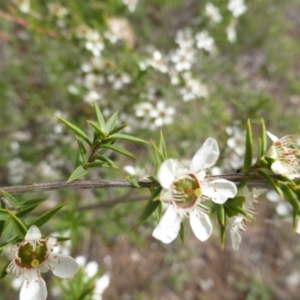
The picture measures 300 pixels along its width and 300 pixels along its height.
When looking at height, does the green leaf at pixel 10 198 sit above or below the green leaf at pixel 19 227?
above

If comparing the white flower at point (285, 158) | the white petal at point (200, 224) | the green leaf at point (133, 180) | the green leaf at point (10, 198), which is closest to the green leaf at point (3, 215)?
the green leaf at point (10, 198)

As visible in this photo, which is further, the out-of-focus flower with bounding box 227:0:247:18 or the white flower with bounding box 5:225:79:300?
the out-of-focus flower with bounding box 227:0:247:18

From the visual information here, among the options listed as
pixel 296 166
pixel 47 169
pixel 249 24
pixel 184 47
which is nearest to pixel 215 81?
pixel 184 47

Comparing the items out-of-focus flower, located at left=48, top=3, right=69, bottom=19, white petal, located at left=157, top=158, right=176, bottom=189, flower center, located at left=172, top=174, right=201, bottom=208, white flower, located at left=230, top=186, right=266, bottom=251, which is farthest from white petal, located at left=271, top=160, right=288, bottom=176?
out-of-focus flower, located at left=48, top=3, right=69, bottom=19

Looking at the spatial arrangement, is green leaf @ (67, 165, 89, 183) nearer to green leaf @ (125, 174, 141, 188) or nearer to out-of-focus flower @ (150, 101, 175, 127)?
green leaf @ (125, 174, 141, 188)

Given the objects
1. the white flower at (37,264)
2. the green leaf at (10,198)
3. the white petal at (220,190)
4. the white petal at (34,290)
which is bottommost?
the white petal at (34,290)

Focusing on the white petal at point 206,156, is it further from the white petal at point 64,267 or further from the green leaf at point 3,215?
the green leaf at point 3,215
